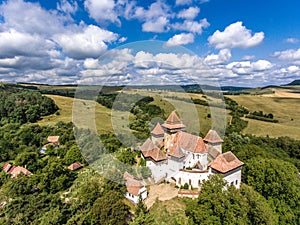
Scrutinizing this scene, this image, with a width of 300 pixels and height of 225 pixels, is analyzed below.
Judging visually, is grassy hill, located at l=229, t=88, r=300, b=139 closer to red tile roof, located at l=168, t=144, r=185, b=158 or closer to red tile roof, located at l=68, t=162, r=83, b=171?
red tile roof, located at l=168, t=144, r=185, b=158

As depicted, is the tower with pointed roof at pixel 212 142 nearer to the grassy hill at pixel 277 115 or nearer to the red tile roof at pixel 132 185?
the red tile roof at pixel 132 185

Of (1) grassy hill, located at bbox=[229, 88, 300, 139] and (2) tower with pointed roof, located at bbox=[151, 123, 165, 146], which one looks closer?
(2) tower with pointed roof, located at bbox=[151, 123, 165, 146]

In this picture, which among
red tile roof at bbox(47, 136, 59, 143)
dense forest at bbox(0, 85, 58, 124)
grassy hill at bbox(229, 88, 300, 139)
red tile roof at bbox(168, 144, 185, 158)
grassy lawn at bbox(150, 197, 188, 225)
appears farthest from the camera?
dense forest at bbox(0, 85, 58, 124)

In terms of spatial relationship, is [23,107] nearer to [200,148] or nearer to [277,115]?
[200,148]

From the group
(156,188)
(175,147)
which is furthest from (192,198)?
(175,147)

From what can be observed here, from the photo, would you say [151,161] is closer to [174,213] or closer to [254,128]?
[174,213]

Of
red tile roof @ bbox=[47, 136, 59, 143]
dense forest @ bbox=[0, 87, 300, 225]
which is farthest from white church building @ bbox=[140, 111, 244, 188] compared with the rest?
red tile roof @ bbox=[47, 136, 59, 143]

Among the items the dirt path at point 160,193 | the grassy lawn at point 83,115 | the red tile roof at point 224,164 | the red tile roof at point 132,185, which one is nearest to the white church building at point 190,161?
the red tile roof at point 224,164
